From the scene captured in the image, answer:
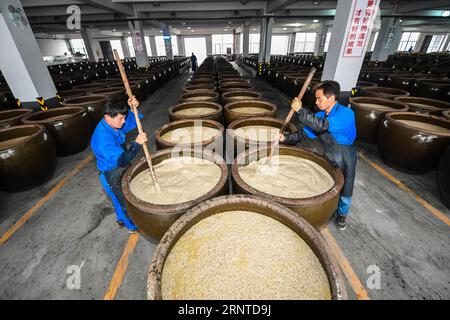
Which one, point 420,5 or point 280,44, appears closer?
point 420,5

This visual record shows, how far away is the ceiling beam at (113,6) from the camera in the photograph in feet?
31.8

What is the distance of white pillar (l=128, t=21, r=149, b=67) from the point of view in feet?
47.8

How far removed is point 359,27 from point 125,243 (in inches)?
262

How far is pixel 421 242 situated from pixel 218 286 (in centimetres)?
297

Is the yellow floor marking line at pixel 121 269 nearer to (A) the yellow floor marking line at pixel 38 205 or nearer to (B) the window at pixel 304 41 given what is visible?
(A) the yellow floor marking line at pixel 38 205

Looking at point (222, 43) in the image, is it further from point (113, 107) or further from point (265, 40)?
point (113, 107)

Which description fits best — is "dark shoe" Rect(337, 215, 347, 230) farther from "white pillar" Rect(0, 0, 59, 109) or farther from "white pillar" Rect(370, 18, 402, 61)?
"white pillar" Rect(370, 18, 402, 61)

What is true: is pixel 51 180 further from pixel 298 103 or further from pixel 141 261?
pixel 298 103

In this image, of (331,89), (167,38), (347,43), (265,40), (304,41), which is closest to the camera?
(331,89)

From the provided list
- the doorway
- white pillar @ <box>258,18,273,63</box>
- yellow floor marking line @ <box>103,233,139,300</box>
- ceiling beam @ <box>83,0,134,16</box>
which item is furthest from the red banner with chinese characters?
the doorway

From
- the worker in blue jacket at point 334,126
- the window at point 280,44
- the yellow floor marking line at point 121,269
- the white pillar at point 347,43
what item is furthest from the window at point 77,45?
the worker in blue jacket at point 334,126

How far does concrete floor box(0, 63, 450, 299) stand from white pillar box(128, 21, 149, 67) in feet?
47.2

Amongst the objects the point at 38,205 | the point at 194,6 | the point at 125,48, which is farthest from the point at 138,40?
the point at 125,48

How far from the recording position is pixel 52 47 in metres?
35.5
